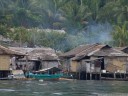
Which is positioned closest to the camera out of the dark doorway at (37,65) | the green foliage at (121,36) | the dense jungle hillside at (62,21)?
the dark doorway at (37,65)

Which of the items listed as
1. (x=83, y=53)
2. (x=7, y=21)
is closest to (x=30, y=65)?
(x=83, y=53)

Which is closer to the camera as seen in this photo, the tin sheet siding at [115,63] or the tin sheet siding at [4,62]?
the tin sheet siding at [4,62]

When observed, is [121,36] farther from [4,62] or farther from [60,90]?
[60,90]

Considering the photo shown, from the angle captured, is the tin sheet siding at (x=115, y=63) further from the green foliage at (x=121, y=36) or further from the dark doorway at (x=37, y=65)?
the green foliage at (x=121, y=36)

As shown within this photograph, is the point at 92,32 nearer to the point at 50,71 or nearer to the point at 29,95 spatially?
the point at 50,71

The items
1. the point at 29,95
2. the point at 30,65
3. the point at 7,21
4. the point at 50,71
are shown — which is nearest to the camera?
the point at 29,95

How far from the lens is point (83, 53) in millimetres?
63469

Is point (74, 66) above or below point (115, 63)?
below

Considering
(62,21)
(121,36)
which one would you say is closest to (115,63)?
(121,36)

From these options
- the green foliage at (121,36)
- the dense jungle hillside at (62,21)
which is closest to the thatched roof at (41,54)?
the dense jungle hillside at (62,21)

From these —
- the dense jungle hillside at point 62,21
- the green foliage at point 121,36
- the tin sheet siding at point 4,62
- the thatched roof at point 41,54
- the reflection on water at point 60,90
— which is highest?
the dense jungle hillside at point 62,21

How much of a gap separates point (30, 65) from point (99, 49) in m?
10.6

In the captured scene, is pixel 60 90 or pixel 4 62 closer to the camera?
pixel 60 90

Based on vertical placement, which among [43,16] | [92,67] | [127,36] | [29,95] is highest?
[43,16]
